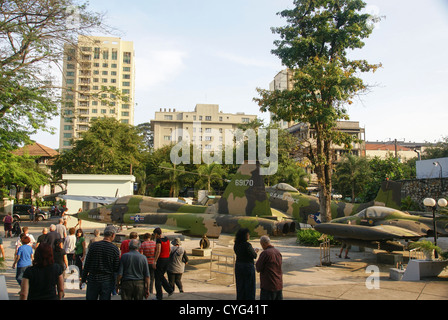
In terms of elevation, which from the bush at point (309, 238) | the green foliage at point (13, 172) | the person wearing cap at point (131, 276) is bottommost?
the bush at point (309, 238)

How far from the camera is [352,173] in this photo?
4597cm

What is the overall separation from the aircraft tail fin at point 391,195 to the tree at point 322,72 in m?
3.45

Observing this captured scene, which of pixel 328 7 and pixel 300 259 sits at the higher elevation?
pixel 328 7

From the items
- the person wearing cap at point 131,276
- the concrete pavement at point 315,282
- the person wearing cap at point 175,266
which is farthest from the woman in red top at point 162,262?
the person wearing cap at point 131,276

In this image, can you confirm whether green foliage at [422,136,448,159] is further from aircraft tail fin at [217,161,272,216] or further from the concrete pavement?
aircraft tail fin at [217,161,272,216]

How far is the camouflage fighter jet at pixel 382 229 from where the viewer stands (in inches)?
462

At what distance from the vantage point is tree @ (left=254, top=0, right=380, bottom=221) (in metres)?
16.5

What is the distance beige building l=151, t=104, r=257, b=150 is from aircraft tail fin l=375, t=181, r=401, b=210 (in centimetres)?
7576

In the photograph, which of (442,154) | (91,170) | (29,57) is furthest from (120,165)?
(442,154)

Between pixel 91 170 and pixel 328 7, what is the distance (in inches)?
1531

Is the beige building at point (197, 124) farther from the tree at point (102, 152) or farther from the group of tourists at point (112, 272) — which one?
the group of tourists at point (112, 272)

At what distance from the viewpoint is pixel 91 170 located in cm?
4550

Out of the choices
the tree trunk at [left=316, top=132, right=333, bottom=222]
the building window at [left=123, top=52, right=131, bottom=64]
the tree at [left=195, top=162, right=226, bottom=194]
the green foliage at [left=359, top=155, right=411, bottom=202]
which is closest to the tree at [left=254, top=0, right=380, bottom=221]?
the tree trunk at [left=316, top=132, right=333, bottom=222]
